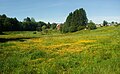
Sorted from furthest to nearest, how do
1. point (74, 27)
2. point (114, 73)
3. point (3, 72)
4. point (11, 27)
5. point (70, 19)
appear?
point (11, 27)
point (70, 19)
point (74, 27)
point (3, 72)
point (114, 73)

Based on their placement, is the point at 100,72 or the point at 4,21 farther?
the point at 4,21

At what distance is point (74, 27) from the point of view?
126 meters

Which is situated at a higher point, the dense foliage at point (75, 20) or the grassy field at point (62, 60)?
the dense foliage at point (75, 20)

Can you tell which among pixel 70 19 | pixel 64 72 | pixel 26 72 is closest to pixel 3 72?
pixel 26 72

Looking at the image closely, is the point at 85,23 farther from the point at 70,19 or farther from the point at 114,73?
the point at 114,73

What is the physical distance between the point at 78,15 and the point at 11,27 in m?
41.7

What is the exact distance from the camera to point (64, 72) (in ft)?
45.9

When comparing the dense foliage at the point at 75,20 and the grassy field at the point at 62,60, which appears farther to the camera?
the dense foliage at the point at 75,20

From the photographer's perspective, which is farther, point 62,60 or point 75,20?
point 75,20

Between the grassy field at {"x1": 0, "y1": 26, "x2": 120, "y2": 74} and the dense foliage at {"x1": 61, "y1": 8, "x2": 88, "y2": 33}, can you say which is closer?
the grassy field at {"x1": 0, "y1": 26, "x2": 120, "y2": 74}

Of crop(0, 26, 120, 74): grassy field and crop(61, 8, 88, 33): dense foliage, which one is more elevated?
crop(61, 8, 88, 33): dense foliage

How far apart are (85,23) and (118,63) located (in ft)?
430

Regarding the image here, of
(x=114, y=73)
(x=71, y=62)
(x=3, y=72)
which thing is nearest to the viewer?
(x=114, y=73)

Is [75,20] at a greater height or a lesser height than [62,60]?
greater
